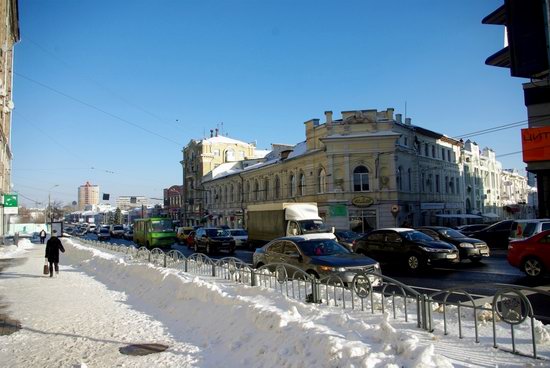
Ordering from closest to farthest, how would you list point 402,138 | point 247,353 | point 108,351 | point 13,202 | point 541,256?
1. point 247,353
2. point 108,351
3. point 541,256
4. point 13,202
5. point 402,138

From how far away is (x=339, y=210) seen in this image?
3903 cm

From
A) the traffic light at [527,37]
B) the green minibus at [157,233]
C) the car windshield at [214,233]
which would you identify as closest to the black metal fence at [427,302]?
the traffic light at [527,37]

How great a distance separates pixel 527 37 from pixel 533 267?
1028cm

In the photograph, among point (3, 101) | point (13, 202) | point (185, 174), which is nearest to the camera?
point (3, 101)

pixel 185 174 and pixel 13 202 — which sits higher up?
pixel 185 174

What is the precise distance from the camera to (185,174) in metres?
81.6

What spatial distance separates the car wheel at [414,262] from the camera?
15.0m

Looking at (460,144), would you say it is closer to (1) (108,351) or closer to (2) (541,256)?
(2) (541,256)

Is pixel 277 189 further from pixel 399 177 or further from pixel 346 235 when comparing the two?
pixel 346 235

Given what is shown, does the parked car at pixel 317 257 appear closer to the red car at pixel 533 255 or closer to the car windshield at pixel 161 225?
the red car at pixel 533 255

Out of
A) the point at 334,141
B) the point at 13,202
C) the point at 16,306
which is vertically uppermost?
the point at 334,141

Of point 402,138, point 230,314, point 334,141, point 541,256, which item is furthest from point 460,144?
point 230,314

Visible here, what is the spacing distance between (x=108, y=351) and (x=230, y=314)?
198 centimetres

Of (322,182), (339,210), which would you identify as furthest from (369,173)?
(322,182)
